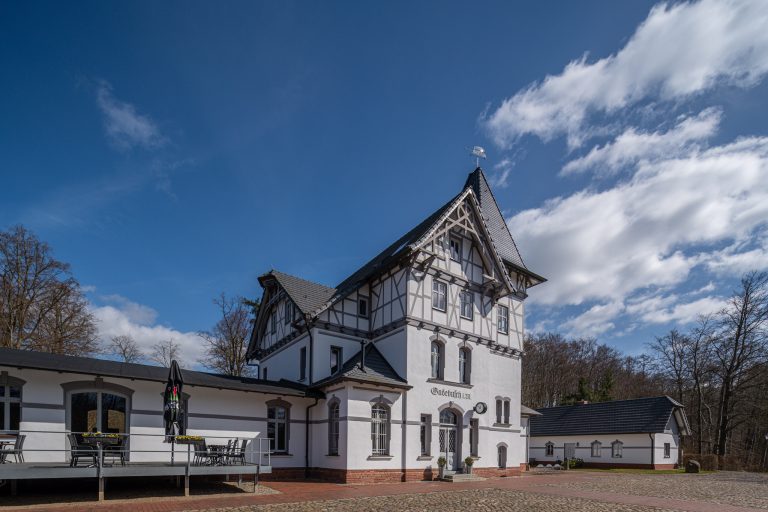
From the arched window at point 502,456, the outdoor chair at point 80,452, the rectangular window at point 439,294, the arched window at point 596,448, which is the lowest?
the arched window at point 596,448

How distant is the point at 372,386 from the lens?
18562mm

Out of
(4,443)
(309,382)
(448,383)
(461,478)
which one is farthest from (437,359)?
(4,443)

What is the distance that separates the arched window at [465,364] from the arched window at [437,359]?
Answer: 4.12 feet

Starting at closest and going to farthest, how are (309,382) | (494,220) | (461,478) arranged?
→ 1. (461,478)
2. (309,382)
3. (494,220)

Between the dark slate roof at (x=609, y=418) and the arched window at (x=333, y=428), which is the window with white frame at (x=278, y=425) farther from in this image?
Answer: the dark slate roof at (x=609, y=418)

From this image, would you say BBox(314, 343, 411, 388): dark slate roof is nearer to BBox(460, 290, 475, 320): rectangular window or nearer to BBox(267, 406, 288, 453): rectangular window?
BBox(267, 406, 288, 453): rectangular window

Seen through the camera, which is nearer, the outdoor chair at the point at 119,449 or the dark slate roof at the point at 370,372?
the outdoor chair at the point at 119,449

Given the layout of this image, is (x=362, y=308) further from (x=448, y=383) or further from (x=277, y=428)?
(x=277, y=428)

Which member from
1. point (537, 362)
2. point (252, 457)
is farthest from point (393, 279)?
point (537, 362)

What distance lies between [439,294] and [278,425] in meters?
8.63

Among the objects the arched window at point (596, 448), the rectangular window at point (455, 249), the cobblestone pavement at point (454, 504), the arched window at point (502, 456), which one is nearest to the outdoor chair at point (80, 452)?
the cobblestone pavement at point (454, 504)

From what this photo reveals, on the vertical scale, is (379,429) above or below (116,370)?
below

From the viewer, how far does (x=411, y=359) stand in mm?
19984

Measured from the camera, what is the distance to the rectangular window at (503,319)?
80.6 ft
